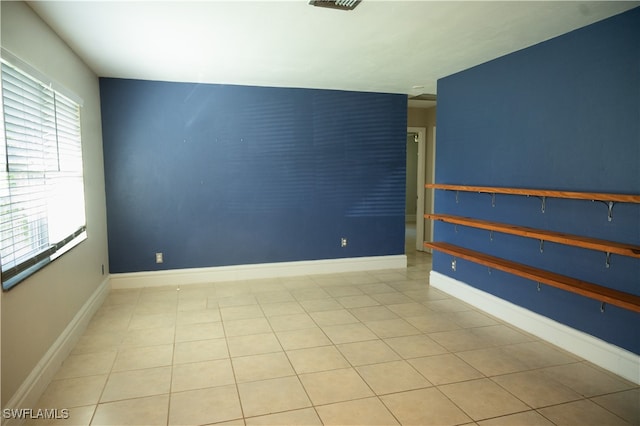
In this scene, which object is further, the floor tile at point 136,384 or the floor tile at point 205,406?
the floor tile at point 136,384

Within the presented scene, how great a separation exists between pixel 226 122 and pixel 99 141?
4.45ft

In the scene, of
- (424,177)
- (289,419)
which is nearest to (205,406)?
(289,419)

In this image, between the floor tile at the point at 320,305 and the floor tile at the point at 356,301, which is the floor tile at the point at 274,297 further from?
the floor tile at the point at 356,301

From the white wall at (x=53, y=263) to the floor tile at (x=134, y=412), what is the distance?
446 millimetres

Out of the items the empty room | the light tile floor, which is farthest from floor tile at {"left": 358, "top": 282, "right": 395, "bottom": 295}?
the light tile floor

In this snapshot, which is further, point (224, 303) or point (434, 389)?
point (224, 303)

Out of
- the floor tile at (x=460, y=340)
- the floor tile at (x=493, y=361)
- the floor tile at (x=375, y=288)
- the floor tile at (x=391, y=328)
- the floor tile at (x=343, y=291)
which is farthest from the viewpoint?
the floor tile at (x=375, y=288)

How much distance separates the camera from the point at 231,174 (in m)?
4.82

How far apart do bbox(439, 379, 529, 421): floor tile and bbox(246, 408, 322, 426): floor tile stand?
83cm

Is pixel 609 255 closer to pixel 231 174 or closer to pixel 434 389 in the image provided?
pixel 434 389

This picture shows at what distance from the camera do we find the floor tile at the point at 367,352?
2.85 metres

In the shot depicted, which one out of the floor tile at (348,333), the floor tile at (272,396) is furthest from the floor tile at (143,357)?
the floor tile at (348,333)

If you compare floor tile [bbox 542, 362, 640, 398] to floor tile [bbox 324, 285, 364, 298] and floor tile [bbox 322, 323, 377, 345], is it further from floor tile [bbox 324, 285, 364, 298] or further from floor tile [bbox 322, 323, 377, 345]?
floor tile [bbox 324, 285, 364, 298]

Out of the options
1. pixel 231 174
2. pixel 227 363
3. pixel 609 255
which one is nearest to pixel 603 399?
pixel 609 255
